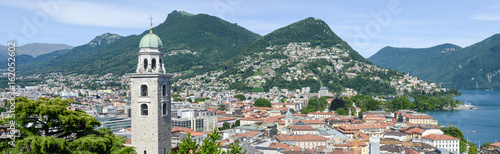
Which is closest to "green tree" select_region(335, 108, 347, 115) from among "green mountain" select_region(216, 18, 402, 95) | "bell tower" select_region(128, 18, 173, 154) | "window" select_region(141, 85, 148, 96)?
"green mountain" select_region(216, 18, 402, 95)

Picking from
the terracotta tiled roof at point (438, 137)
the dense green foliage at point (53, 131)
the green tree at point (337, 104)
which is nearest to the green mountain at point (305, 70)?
the green tree at point (337, 104)

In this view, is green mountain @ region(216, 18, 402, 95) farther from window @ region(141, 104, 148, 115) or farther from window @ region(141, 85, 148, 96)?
window @ region(141, 104, 148, 115)

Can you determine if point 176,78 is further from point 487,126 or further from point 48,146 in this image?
point 48,146

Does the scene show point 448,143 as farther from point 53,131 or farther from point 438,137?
point 53,131

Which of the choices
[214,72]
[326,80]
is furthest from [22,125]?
[214,72]

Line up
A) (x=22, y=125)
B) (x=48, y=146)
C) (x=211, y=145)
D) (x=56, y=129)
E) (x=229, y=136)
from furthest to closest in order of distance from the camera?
(x=229, y=136)
(x=56, y=129)
(x=22, y=125)
(x=48, y=146)
(x=211, y=145)

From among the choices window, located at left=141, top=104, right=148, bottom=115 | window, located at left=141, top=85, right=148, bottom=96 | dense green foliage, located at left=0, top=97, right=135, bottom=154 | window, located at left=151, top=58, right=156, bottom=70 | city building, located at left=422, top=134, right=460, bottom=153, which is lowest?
city building, located at left=422, top=134, right=460, bottom=153
